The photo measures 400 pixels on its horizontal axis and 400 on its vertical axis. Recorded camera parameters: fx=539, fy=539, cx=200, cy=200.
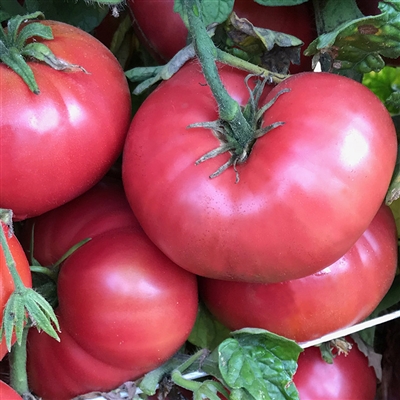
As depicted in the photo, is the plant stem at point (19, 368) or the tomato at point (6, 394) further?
the plant stem at point (19, 368)

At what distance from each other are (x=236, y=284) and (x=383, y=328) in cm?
34

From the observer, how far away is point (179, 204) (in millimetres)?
501

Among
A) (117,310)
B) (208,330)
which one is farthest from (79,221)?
(208,330)

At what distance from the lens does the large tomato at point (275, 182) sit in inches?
18.6

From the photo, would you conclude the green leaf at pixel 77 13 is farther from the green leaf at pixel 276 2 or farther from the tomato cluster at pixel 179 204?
the green leaf at pixel 276 2

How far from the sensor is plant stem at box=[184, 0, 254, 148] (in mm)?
477

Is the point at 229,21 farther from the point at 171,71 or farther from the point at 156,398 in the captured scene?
the point at 156,398

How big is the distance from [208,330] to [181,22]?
1.35 ft

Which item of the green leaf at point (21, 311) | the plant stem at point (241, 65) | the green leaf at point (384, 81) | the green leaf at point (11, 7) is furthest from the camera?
the green leaf at point (384, 81)

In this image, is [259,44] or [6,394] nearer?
[6,394]

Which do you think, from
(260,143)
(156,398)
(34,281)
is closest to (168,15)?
(260,143)

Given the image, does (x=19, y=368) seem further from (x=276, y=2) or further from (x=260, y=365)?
(x=276, y=2)

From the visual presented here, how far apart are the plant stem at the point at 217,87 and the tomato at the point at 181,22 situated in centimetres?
14

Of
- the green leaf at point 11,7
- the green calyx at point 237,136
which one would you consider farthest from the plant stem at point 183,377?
the green leaf at point 11,7
